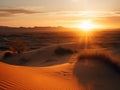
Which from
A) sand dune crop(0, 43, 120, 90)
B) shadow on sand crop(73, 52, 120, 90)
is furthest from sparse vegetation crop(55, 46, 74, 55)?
sand dune crop(0, 43, 120, 90)

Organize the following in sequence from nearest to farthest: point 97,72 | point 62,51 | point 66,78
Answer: point 66,78
point 97,72
point 62,51

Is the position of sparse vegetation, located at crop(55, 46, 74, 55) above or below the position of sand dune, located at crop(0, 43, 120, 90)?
below

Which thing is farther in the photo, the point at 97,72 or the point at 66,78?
the point at 97,72

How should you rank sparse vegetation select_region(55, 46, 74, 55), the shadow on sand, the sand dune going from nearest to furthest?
1. the sand dune
2. the shadow on sand
3. sparse vegetation select_region(55, 46, 74, 55)

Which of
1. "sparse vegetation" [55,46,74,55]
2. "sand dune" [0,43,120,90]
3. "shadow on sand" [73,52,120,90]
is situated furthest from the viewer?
"sparse vegetation" [55,46,74,55]

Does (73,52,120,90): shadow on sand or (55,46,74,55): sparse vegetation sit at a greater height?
(73,52,120,90): shadow on sand

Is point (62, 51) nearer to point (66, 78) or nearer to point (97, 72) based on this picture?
point (97, 72)

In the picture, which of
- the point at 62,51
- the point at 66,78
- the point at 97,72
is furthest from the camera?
the point at 62,51

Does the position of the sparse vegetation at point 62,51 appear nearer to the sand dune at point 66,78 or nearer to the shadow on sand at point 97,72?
the shadow on sand at point 97,72

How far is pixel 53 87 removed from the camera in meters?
11.5

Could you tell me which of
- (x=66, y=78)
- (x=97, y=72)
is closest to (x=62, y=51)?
(x=97, y=72)

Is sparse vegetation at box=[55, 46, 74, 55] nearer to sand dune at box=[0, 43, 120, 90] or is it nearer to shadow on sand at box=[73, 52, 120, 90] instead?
shadow on sand at box=[73, 52, 120, 90]

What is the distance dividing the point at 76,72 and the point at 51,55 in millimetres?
15813

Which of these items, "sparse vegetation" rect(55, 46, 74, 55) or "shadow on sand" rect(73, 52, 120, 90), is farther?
"sparse vegetation" rect(55, 46, 74, 55)
